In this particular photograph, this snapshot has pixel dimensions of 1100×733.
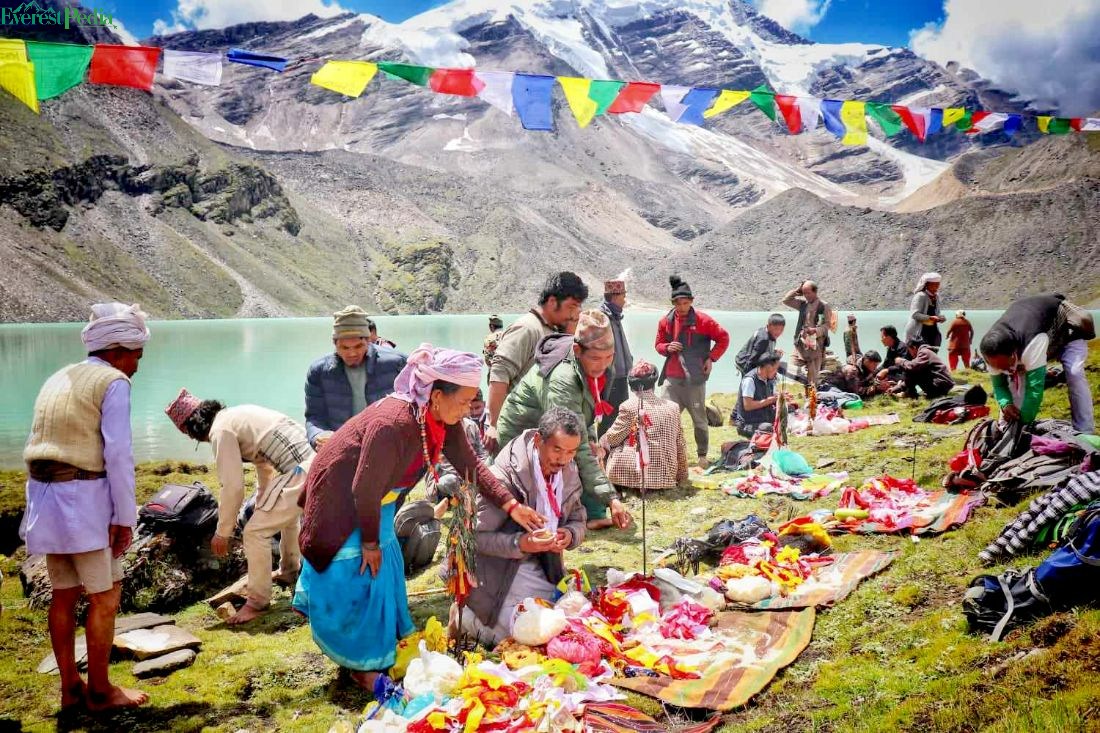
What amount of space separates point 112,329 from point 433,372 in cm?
159

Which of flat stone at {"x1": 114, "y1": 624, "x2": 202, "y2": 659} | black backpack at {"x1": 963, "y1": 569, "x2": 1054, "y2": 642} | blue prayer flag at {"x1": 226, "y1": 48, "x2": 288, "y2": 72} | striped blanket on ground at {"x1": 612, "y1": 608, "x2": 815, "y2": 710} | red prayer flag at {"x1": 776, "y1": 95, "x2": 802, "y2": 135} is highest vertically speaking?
blue prayer flag at {"x1": 226, "y1": 48, "x2": 288, "y2": 72}

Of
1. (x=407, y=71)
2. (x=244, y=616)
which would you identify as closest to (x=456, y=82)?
(x=407, y=71)

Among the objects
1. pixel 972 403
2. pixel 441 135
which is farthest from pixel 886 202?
pixel 972 403

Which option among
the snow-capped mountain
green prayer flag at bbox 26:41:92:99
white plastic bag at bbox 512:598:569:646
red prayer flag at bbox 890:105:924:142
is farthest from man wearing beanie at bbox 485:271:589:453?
the snow-capped mountain

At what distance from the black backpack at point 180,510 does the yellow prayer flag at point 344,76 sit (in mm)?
5099

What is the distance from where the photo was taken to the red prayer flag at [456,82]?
30.5 feet

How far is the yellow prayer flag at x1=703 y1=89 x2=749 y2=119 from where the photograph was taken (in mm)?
10203

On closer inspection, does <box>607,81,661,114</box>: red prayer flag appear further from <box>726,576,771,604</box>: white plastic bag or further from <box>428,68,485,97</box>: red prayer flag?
<box>726,576,771,604</box>: white plastic bag

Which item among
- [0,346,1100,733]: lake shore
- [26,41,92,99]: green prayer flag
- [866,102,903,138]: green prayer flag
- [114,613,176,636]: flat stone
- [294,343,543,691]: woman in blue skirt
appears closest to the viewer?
[0,346,1100,733]: lake shore

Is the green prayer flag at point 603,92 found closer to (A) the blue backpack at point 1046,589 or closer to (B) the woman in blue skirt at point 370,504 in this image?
(B) the woman in blue skirt at point 370,504

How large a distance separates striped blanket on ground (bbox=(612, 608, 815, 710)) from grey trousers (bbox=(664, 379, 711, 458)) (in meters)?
4.16

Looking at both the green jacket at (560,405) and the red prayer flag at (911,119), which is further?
the red prayer flag at (911,119)

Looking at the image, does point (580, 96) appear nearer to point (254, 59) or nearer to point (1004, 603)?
point (254, 59)

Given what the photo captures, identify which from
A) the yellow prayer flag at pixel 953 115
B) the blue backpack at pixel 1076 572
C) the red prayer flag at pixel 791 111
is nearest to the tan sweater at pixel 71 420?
the blue backpack at pixel 1076 572
